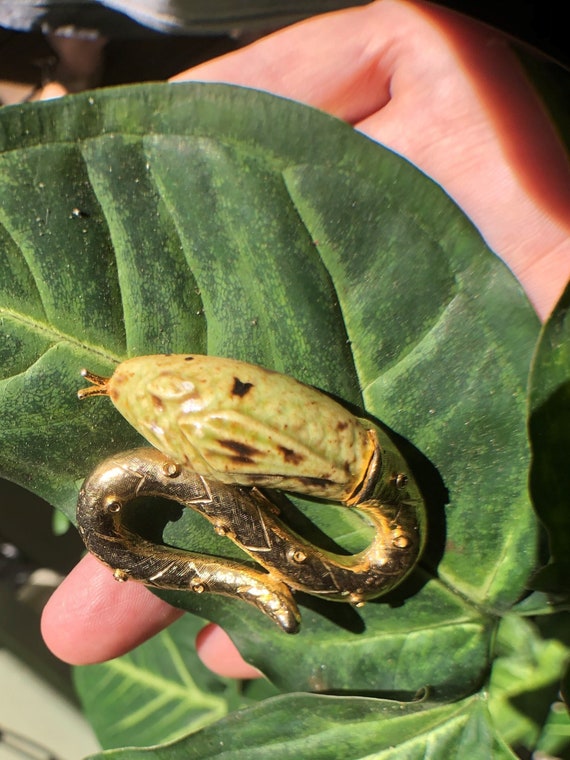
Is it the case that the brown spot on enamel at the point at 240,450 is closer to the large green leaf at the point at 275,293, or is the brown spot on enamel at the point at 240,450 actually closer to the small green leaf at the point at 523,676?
the large green leaf at the point at 275,293

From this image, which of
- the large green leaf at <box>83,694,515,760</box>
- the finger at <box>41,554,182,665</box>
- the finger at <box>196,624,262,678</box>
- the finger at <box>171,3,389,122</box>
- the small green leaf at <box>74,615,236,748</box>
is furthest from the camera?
the small green leaf at <box>74,615,236,748</box>

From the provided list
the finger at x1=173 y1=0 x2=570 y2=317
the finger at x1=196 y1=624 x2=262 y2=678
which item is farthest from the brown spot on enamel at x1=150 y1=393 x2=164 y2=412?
the finger at x1=196 y1=624 x2=262 y2=678

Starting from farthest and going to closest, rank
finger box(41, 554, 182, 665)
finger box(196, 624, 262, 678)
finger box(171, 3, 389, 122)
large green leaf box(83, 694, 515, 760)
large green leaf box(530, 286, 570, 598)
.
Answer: finger box(196, 624, 262, 678)
finger box(41, 554, 182, 665)
finger box(171, 3, 389, 122)
large green leaf box(83, 694, 515, 760)
large green leaf box(530, 286, 570, 598)

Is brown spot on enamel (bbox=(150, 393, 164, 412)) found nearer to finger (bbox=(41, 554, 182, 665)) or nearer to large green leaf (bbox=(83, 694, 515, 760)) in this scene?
large green leaf (bbox=(83, 694, 515, 760))

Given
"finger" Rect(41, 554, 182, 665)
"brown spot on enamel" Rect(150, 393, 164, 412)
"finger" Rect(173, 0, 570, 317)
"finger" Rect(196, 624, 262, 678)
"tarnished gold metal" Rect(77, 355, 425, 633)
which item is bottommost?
"finger" Rect(196, 624, 262, 678)

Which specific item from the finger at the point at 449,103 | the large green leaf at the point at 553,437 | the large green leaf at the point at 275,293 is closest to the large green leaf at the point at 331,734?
the large green leaf at the point at 275,293

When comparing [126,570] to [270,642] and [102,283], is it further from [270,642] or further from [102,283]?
[102,283]

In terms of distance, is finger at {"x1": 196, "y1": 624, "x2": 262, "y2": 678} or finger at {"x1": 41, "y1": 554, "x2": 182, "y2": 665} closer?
finger at {"x1": 41, "y1": 554, "x2": 182, "y2": 665}

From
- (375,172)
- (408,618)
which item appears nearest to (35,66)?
(375,172)

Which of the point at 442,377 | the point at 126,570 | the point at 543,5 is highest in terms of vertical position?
the point at 543,5
